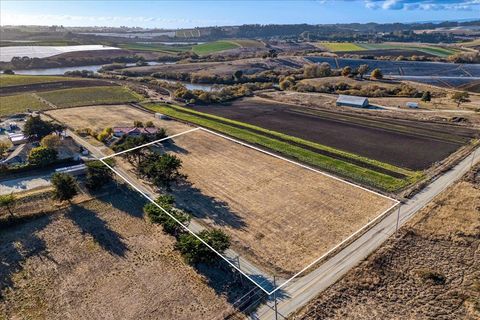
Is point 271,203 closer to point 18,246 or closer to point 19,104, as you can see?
point 18,246

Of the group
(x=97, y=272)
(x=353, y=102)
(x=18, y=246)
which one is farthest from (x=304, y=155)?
(x=18, y=246)

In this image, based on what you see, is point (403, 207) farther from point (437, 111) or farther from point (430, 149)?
point (437, 111)

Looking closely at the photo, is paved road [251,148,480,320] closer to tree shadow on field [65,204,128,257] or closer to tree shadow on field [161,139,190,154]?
tree shadow on field [65,204,128,257]

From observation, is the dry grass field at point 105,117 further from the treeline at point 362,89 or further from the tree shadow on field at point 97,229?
the treeline at point 362,89

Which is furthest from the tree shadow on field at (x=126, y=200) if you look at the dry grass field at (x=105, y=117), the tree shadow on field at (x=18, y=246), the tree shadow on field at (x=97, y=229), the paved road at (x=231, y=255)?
the dry grass field at (x=105, y=117)

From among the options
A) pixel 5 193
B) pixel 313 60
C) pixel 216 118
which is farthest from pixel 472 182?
pixel 313 60
